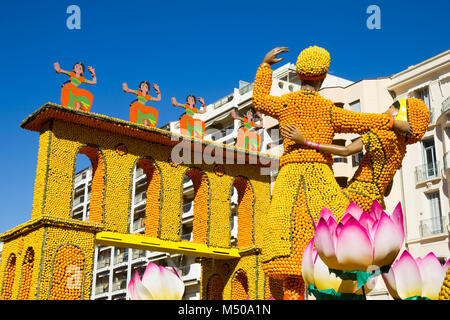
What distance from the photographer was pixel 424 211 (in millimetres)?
20750

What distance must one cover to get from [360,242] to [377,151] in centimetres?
582

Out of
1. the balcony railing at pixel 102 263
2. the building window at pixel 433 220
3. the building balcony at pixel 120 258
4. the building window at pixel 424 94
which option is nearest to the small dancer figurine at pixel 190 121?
the building window at pixel 433 220

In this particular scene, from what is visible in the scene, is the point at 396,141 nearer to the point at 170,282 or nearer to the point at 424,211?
the point at 170,282

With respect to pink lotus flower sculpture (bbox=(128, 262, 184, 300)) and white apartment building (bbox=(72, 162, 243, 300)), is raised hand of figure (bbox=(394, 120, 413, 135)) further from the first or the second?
white apartment building (bbox=(72, 162, 243, 300))

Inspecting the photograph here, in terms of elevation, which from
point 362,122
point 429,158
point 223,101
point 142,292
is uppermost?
point 223,101

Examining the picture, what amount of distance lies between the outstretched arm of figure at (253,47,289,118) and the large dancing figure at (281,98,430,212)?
16.1 inches

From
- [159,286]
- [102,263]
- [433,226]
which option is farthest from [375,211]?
[102,263]

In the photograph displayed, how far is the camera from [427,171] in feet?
68.8

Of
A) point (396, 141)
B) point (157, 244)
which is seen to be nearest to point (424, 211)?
point (157, 244)

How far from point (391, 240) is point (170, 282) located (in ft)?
3.01

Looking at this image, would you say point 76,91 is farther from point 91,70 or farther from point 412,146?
point 412,146

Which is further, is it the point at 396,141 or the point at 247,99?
the point at 247,99

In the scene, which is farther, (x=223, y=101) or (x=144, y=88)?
(x=223, y=101)

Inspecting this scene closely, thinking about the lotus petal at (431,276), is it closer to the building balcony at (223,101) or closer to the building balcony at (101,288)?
the building balcony at (223,101)
